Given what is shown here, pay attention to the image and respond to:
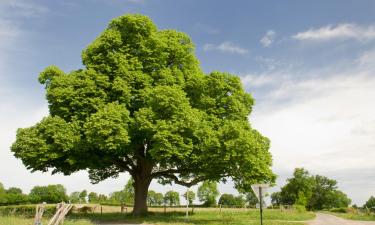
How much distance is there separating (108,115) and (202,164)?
9668mm

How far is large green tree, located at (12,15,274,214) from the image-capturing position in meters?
34.5

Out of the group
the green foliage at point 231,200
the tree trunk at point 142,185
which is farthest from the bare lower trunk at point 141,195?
the green foliage at point 231,200

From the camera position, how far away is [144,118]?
114 feet

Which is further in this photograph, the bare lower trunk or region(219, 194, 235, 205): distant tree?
region(219, 194, 235, 205): distant tree

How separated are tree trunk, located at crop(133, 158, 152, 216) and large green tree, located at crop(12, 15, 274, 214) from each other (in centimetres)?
10

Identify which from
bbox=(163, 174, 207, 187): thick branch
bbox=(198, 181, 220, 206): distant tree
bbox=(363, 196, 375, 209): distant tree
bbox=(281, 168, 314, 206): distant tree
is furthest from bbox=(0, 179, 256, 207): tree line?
bbox=(363, 196, 375, 209): distant tree

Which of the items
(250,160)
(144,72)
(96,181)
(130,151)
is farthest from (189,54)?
(96,181)

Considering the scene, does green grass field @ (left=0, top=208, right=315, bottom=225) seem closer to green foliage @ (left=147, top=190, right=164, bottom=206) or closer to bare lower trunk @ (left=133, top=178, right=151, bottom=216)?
bare lower trunk @ (left=133, top=178, right=151, bottom=216)

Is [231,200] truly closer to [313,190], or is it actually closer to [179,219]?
[313,190]

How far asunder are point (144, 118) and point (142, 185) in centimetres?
1134

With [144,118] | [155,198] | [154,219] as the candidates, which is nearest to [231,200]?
[155,198]

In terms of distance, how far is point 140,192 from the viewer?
43531 millimetres

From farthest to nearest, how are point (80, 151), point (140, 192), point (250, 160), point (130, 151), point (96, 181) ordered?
point (96, 181) < point (140, 192) < point (130, 151) < point (80, 151) < point (250, 160)

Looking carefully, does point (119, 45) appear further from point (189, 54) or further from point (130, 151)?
point (130, 151)
